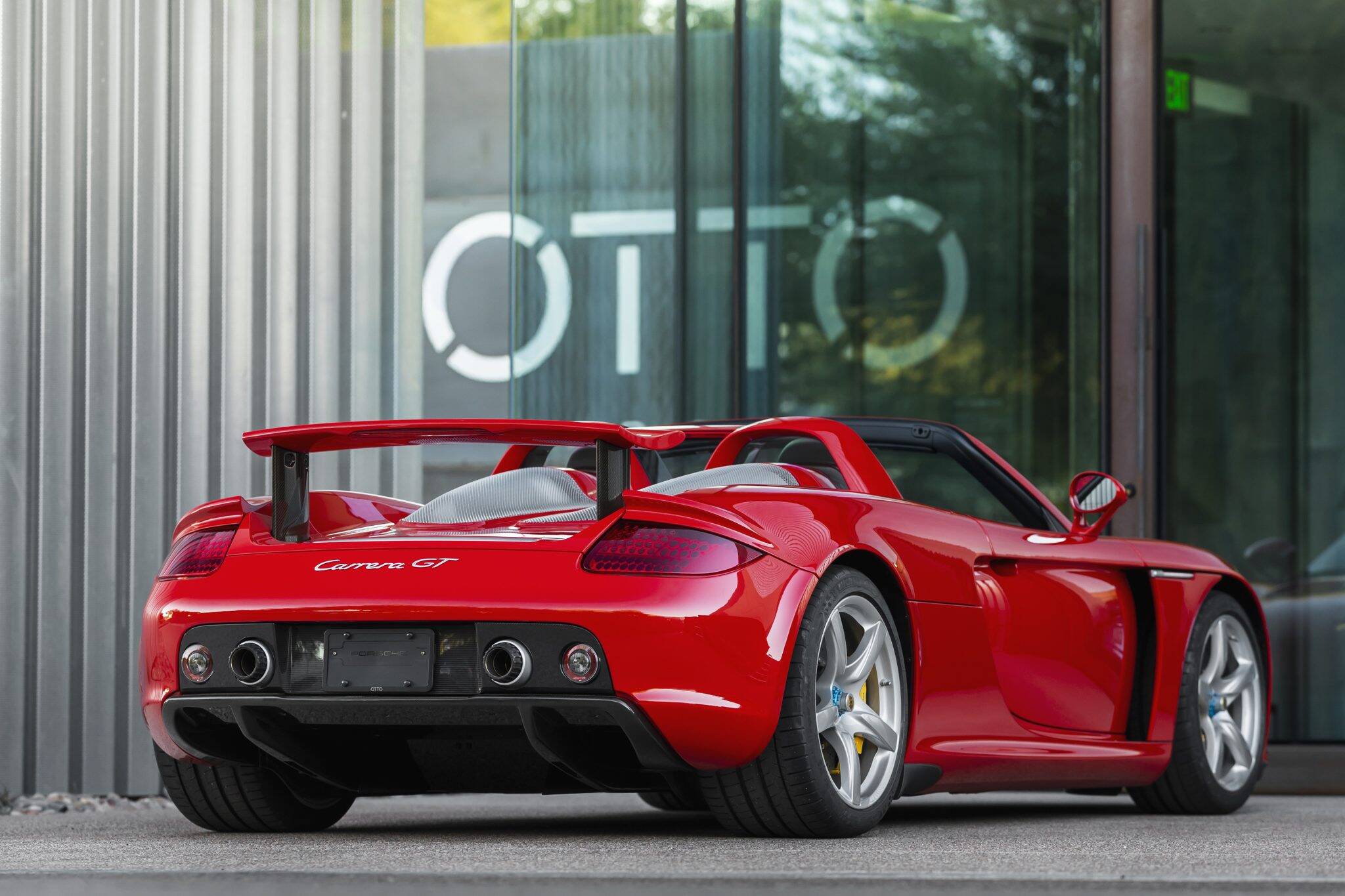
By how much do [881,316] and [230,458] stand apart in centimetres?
332

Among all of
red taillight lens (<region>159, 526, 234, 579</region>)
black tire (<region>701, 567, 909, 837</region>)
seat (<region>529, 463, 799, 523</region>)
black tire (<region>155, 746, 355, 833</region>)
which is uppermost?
seat (<region>529, 463, 799, 523</region>)

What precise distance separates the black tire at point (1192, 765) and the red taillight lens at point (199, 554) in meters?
2.82

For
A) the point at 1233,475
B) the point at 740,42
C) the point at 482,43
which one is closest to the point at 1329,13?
the point at 1233,475

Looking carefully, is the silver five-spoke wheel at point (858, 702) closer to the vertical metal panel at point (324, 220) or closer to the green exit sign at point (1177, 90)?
the vertical metal panel at point (324, 220)

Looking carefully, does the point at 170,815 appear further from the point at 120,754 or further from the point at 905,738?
the point at 905,738

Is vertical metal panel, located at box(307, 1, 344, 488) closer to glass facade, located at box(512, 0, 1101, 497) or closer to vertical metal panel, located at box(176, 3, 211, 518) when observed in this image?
vertical metal panel, located at box(176, 3, 211, 518)

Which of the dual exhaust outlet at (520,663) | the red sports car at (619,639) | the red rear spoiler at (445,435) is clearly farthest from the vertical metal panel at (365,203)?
the dual exhaust outlet at (520,663)

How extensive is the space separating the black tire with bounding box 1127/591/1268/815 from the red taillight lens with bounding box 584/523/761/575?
2.15 m

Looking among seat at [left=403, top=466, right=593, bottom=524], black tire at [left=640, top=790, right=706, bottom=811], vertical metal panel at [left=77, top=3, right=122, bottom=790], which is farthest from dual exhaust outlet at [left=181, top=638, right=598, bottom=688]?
vertical metal panel at [left=77, top=3, right=122, bottom=790]

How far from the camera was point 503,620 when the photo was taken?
149 inches

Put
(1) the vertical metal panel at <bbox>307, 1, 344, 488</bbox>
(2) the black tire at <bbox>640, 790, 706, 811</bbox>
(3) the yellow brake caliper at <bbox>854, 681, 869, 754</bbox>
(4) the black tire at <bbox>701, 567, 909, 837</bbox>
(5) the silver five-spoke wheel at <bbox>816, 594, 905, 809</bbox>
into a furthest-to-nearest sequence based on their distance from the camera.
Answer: (1) the vertical metal panel at <bbox>307, 1, 344, 488</bbox>
(2) the black tire at <bbox>640, 790, 706, 811</bbox>
(3) the yellow brake caliper at <bbox>854, 681, 869, 754</bbox>
(5) the silver five-spoke wheel at <bbox>816, 594, 905, 809</bbox>
(4) the black tire at <bbox>701, 567, 909, 837</bbox>

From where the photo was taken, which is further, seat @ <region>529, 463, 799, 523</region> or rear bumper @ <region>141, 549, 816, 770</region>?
seat @ <region>529, 463, 799, 523</region>

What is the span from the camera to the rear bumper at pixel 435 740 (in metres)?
3.81

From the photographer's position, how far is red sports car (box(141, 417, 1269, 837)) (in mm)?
3789
